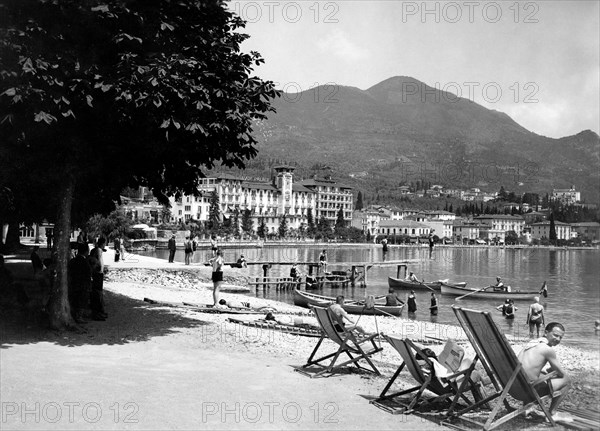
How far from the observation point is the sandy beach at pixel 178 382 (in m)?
7.02

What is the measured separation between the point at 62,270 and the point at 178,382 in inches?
210

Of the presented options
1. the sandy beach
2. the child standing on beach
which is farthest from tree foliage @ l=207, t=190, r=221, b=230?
the sandy beach

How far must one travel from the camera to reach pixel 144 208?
158 metres

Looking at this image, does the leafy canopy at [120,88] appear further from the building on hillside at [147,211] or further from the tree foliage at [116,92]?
the building on hillside at [147,211]

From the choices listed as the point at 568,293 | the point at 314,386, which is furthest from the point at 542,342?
the point at 568,293

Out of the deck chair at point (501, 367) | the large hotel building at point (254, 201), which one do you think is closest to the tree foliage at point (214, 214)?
the large hotel building at point (254, 201)

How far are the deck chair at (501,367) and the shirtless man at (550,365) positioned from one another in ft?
0.25

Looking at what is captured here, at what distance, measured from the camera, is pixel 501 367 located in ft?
22.1

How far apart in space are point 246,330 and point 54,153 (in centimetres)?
564

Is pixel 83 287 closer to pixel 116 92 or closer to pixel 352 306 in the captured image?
pixel 116 92

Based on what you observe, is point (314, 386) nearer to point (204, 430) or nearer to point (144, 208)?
point (204, 430)

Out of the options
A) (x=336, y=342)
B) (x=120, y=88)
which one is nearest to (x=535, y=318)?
(x=336, y=342)

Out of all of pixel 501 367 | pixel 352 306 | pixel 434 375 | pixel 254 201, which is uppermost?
pixel 254 201

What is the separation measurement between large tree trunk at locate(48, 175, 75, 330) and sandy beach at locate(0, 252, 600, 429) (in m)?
0.44
